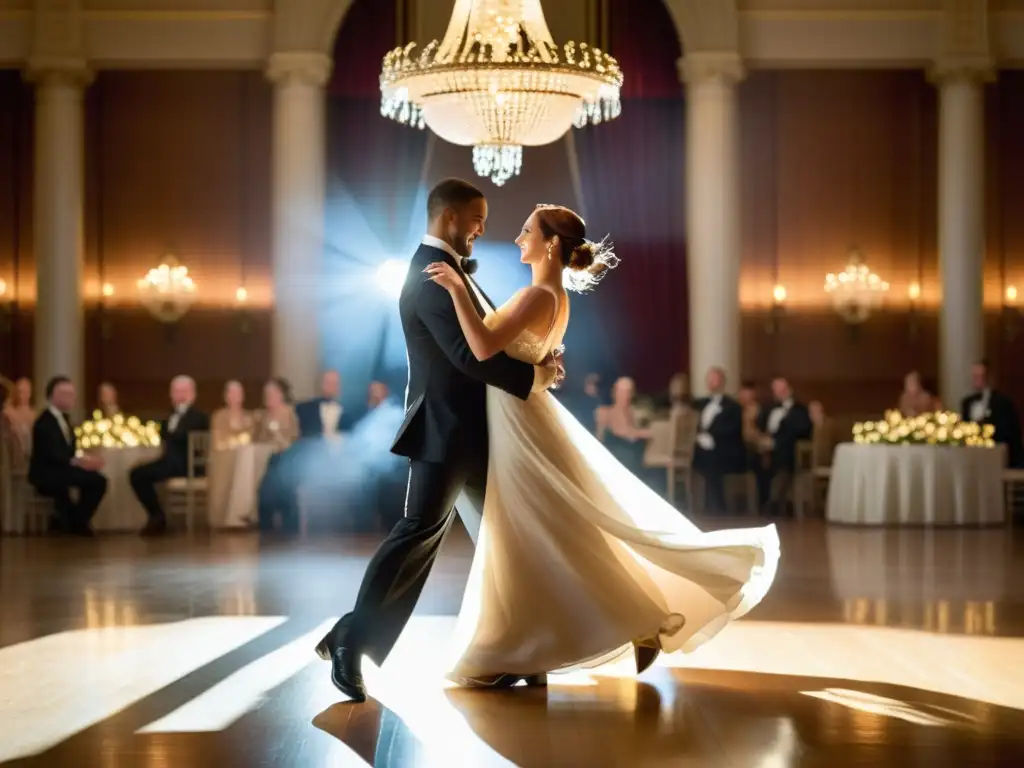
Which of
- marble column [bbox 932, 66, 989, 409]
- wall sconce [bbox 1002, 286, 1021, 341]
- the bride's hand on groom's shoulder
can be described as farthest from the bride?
wall sconce [bbox 1002, 286, 1021, 341]

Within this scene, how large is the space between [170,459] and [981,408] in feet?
21.6

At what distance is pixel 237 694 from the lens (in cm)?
471

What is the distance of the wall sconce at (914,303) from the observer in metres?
15.5

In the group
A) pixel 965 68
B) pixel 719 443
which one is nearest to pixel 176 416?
pixel 719 443

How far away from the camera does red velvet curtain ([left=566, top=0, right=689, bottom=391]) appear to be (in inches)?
596

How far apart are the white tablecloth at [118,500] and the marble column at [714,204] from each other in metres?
5.40

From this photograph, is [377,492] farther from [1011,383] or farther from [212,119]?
[1011,383]

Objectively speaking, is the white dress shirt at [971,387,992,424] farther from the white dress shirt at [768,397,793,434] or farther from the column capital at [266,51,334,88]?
the column capital at [266,51,334,88]

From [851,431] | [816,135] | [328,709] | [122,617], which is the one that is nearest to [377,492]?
[851,431]

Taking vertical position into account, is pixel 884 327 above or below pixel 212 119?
below

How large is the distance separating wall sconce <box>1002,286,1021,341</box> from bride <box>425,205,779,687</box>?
11.6 meters

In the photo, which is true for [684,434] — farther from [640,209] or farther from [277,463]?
[277,463]

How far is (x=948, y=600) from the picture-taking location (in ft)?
23.2

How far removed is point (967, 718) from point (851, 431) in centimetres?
948
